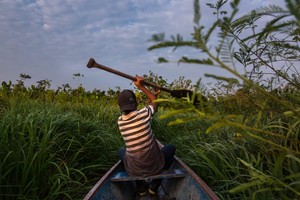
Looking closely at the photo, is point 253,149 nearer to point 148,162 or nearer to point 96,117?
point 148,162

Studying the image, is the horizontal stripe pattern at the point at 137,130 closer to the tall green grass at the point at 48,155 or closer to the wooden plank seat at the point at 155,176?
the wooden plank seat at the point at 155,176

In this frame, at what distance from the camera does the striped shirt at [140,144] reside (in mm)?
4309

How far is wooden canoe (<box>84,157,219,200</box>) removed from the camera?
355 centimetres

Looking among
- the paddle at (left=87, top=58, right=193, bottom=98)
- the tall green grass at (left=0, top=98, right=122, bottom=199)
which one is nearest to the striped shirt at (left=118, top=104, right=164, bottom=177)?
the tall green grass at (left=0, top=98, right=122, bottom=199)

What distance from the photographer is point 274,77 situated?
3.79 metres

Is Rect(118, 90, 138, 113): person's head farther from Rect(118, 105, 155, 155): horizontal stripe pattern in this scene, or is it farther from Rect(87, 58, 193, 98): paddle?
Rect(87, 58, 193, 98): paddle

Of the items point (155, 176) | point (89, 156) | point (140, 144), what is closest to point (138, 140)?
point (140, 144)

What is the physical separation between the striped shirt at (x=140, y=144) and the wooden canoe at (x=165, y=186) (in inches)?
5.4

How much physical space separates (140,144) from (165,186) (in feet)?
2.74

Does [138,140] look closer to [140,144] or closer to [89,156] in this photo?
[140,144]

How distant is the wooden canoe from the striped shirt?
14 cm

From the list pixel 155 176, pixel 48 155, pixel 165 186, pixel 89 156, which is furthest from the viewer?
pixel 89 156

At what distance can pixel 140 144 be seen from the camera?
4352 mm

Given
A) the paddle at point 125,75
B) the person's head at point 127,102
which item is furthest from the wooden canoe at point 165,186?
the paddle at point 125,75
